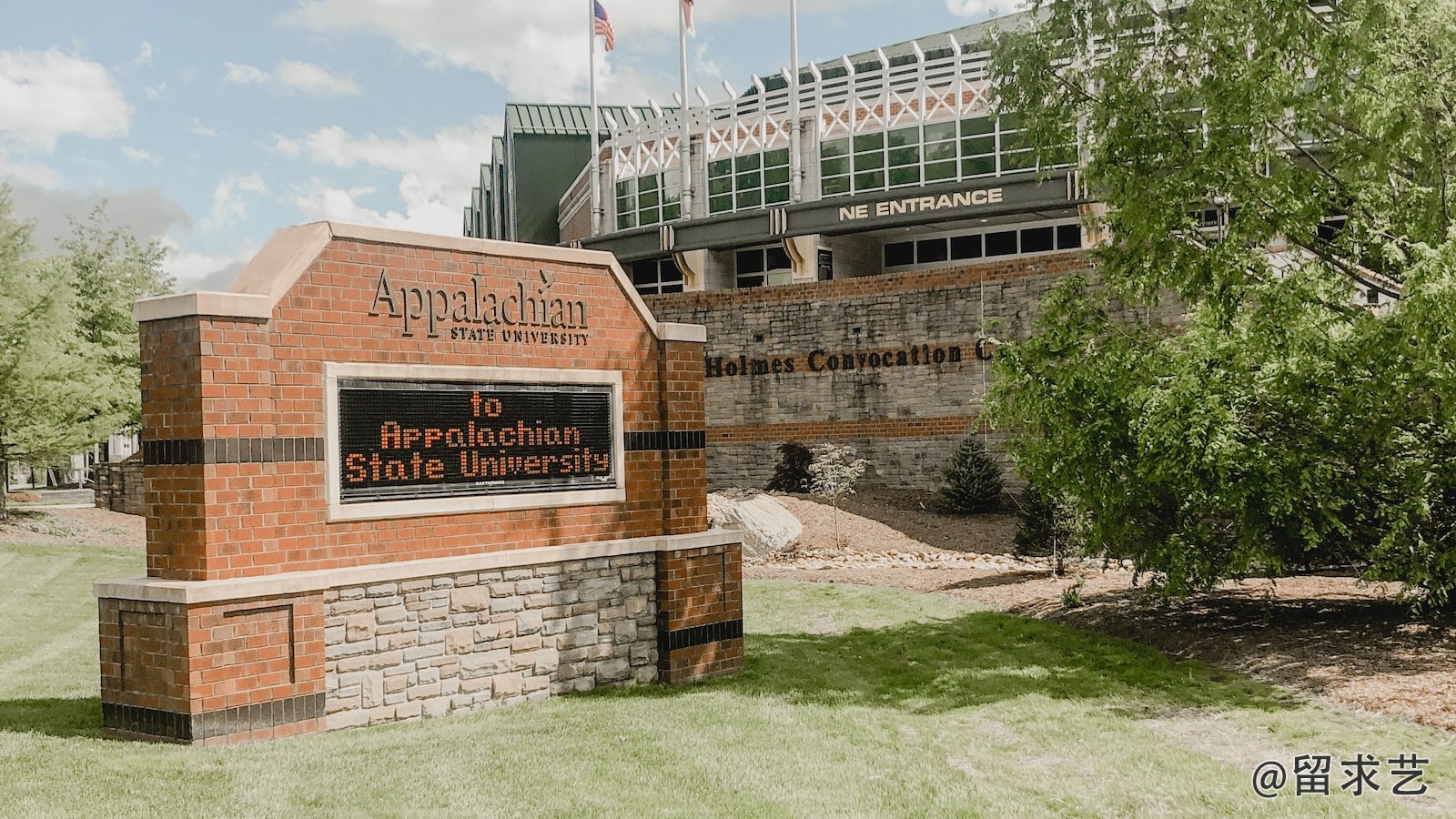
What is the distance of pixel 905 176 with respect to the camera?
30828mm

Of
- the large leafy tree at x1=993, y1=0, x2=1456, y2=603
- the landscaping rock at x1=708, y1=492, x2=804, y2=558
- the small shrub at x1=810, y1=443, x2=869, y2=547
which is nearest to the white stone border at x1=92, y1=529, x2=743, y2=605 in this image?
the large leafy tree at x1=993, y1=0, x2=1456, y2=603

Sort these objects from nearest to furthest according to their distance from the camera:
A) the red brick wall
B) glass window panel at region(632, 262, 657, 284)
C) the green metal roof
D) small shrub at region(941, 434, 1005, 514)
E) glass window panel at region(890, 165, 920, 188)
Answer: the red brick wall, small shrub at region(941, 434, 1005, 514), glass window panel at region(890, 165, 920, 188), glass window panel at region(632, 262, 657, 284), the green metal roof

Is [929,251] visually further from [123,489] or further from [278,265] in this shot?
[278,265]

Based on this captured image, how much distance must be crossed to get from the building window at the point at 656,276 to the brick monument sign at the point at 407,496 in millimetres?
26575

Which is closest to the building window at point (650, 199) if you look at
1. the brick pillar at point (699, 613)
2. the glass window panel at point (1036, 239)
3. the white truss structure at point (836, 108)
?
the white truss structure at point (836, 108)

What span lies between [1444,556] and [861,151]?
21962mm

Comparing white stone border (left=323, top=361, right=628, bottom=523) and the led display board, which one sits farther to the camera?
the led display board

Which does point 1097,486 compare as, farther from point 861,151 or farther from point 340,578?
point 861,151

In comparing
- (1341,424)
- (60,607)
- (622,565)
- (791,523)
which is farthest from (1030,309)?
(60,607)

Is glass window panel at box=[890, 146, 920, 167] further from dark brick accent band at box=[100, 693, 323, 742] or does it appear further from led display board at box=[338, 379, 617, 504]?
dark brick accent band at box=[100, 693, 323, 742]

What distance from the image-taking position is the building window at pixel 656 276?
37625 millimetres

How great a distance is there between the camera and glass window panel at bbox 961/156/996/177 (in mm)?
29641

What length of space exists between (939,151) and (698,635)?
21734 mm

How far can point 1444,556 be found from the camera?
37.4 ft
